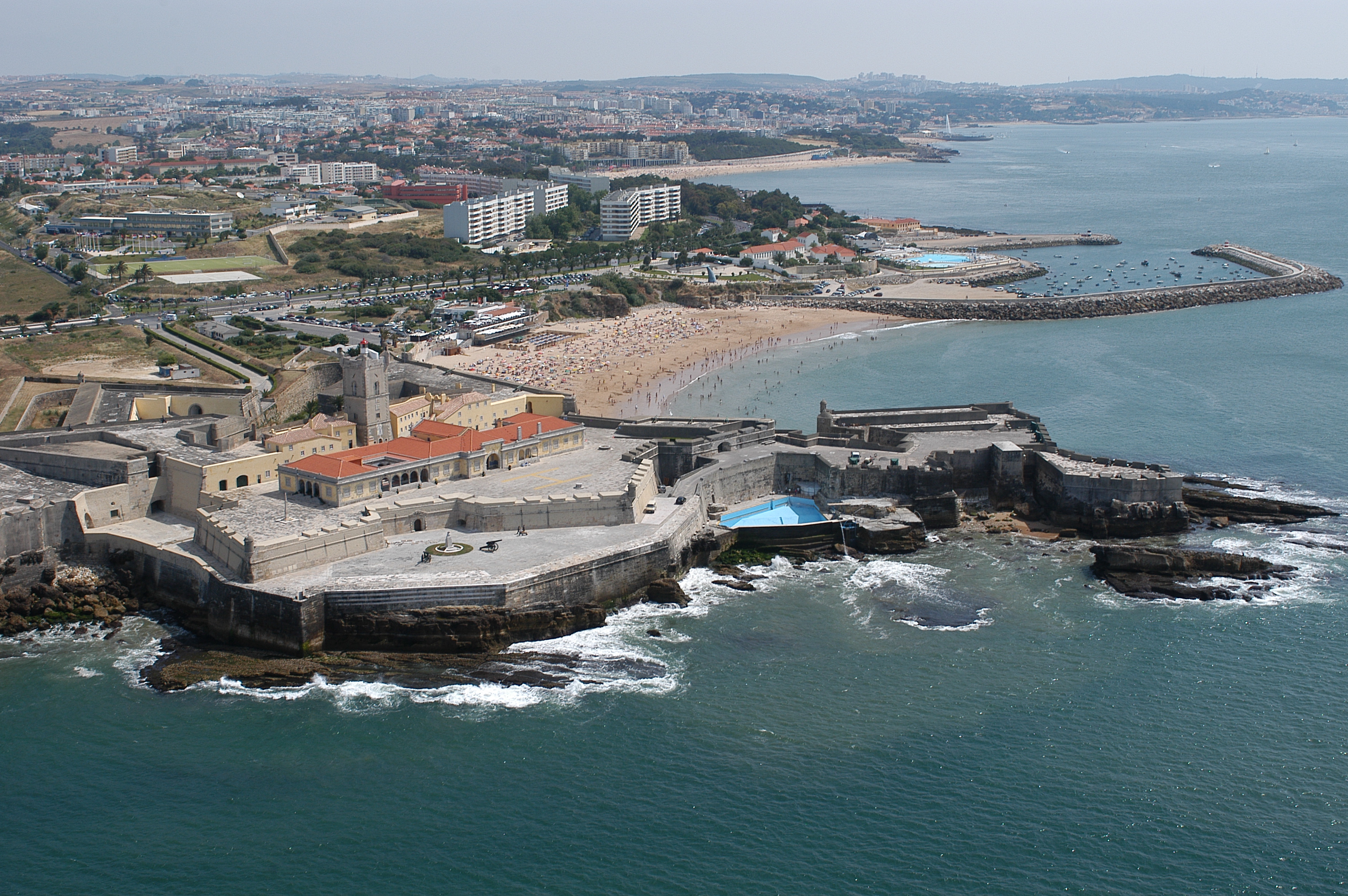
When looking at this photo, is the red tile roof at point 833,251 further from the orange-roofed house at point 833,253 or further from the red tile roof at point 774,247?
the red tile roof at point 774,247

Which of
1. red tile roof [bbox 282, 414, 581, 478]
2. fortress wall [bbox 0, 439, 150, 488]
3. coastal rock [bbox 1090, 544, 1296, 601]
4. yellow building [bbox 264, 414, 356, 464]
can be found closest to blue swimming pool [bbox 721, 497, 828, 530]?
red tile roof [bbox 282, 414, 581, 478]

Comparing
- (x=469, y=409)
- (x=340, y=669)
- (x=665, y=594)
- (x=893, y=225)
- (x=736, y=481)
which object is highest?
(x=893, y=225)

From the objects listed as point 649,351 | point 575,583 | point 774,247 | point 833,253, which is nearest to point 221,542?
point 575,583

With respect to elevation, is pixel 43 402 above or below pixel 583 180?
below

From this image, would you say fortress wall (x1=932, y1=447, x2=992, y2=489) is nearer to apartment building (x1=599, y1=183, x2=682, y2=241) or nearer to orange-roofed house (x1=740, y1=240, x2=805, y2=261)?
orange-roofed house (x1=740, y1=240, x2=805, y2=261)

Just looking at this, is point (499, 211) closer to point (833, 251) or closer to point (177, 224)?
point (177, 224)

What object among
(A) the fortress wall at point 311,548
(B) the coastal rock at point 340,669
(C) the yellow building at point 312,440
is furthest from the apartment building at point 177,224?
(B) the coastal rock at point 340,669

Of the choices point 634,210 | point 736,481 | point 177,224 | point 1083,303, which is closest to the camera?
point 736,481
